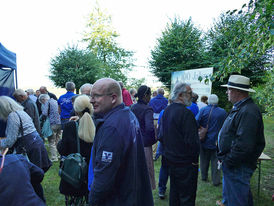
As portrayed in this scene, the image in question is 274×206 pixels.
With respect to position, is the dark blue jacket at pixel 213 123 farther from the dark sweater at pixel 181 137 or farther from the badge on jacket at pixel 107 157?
the badge on jacket at pixel 107 157

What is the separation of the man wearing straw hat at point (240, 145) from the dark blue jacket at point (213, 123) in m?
2.05

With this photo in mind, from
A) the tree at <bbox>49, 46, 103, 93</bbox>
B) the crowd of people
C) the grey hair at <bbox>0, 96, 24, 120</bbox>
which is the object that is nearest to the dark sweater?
the crowd of people

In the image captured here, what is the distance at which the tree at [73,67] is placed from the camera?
16.7 m

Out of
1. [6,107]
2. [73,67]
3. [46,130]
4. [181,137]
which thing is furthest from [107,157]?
[73,67]

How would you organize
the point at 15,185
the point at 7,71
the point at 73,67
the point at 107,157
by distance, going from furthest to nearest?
the point at 73,67 < the point at 7,71 < the point at 107,157 < the point at 15,185

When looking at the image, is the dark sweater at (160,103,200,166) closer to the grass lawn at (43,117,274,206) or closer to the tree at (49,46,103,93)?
the grass lawn at (43,117,274,206)

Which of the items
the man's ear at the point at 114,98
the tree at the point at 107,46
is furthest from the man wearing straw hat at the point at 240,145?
the tree at the point at 107,46

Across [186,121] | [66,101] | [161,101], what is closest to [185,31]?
[161,101]

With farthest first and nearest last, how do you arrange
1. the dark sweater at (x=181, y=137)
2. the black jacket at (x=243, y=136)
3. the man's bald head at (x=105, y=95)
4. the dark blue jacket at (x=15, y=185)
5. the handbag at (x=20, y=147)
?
the handbag at (x=20, y=147)
the dark sweater at (x=181, y=137)
the black jacket at (x=243, y=136)
the man's bald head at (x=105, y=95)
the dark blue jacket at (x=15, y=185)

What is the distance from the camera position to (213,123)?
509 centimetres

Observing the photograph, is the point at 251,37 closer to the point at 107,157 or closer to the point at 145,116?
the point at 145,116

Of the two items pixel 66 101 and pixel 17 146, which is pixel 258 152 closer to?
pixel 17 146

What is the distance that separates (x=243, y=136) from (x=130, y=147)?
1.63 m

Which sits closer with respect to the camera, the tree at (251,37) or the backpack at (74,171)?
the backpack at (74,171)
